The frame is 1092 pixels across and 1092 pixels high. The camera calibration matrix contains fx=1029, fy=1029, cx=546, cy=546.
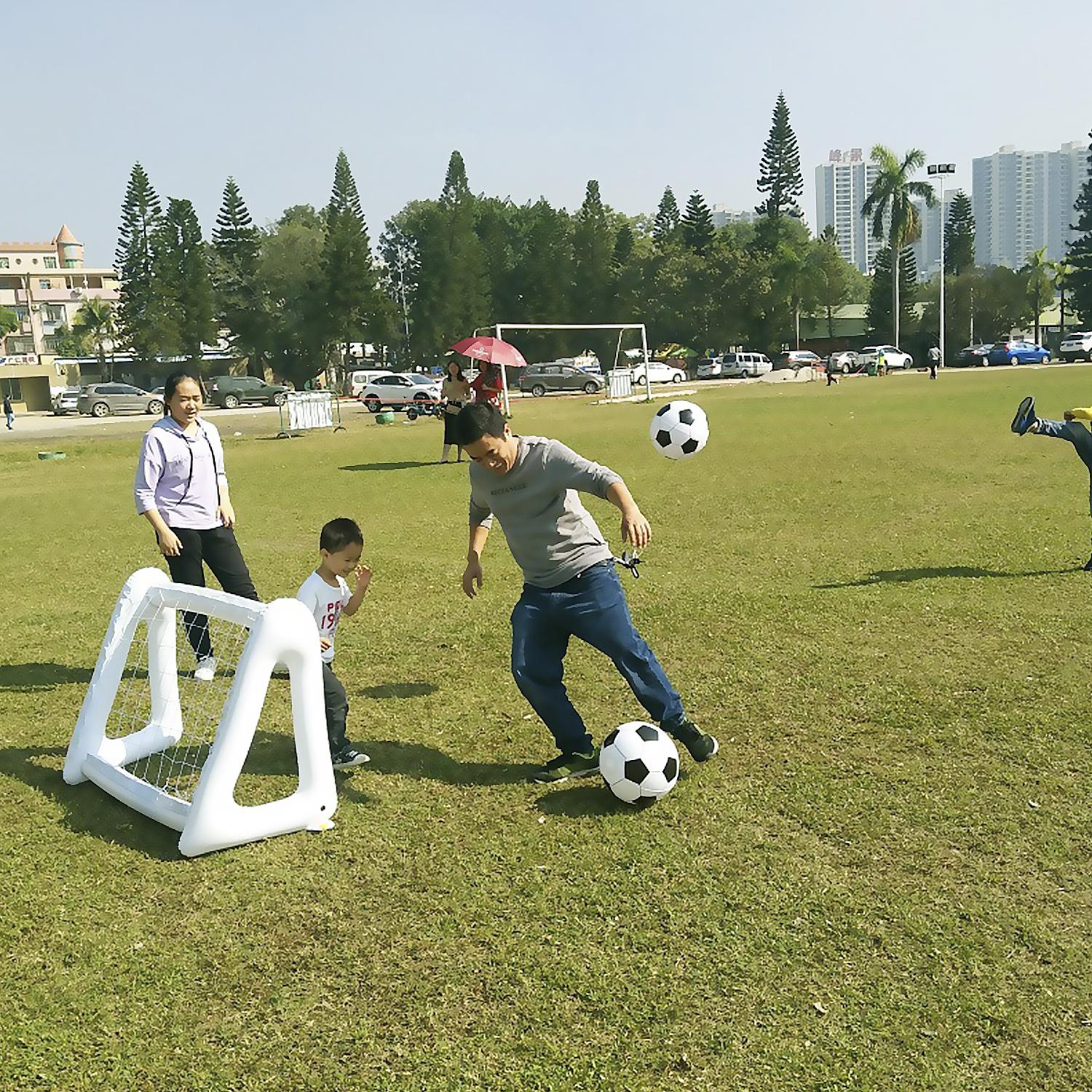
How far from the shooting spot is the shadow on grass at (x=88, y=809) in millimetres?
4523

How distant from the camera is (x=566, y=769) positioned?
16.6 ft

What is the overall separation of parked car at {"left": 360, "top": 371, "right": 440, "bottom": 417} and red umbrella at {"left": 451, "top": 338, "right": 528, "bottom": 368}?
22.3 metres

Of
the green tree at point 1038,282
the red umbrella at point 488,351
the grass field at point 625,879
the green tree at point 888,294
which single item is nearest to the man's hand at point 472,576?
the grass field at point 625,879

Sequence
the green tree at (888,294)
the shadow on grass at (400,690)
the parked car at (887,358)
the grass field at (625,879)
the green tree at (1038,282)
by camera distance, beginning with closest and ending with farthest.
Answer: the grass field at (625,879)
the shadow on grass at (400,690)
the parked car at (887,358)
the green tree at (888,294)
the green tree at (1038,282)

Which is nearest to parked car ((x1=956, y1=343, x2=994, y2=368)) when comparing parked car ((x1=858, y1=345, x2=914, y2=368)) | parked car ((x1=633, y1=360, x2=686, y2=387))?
parked car ((x1=858, y1=345, x2=914, y2=368))

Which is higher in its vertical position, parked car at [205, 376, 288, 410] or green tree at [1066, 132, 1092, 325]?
green tree at [1066, 132, 1092, 325]

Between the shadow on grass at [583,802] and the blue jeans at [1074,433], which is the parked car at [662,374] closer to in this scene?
the blue jeans at [1074,433]

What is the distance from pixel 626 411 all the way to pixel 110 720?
93.0 ft

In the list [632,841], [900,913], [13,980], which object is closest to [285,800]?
[13,980]

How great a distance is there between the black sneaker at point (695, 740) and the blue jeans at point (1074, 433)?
16.1 feet

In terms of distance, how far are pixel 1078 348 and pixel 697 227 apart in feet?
105

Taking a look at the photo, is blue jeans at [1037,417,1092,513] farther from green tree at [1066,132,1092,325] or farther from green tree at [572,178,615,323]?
green tree at [1066,132,1092,325]

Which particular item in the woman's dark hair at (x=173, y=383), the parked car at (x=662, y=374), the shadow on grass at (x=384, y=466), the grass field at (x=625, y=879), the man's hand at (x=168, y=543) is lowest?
the grass field at (x=625, y=879)

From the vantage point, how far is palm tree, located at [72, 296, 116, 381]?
71.0 meters
